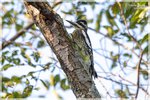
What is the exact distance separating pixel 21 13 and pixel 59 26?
2140 mm

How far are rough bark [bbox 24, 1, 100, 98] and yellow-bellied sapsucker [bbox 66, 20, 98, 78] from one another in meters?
0.12

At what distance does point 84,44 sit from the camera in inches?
79.9

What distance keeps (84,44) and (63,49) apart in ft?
1.30

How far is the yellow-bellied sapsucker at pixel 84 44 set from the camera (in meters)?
1.87

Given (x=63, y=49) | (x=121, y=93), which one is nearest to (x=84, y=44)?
(x=63, y=49)

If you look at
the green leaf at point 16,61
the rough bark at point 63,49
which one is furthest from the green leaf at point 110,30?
the rough bark at point 63,49

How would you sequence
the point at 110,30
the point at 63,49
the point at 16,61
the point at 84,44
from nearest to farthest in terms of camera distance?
the point at 63,49, the point at 84,44, the point at 16,61, the point at 110,30

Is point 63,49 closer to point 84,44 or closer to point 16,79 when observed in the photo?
point 84,44

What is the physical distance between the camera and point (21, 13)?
12.3ft

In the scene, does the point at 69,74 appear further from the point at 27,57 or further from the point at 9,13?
the point at 9,13

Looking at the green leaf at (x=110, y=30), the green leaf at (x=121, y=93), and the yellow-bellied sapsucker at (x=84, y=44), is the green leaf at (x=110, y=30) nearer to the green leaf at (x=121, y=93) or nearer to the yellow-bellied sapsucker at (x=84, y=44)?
the green leaf at (x=121, y=93)

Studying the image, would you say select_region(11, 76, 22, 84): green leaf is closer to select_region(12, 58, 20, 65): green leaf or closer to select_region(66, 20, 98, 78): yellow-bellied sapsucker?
select_region(12, 58, 20, 65): green leaf

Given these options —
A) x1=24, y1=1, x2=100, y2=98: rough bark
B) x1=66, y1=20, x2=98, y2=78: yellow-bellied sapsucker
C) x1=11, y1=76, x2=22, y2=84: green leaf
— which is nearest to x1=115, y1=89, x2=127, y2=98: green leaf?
x1=66, y1=20, x2=98, y2=78: yellow-bellied sapsucker

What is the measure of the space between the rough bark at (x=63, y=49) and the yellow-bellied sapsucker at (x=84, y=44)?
0.40 ft
